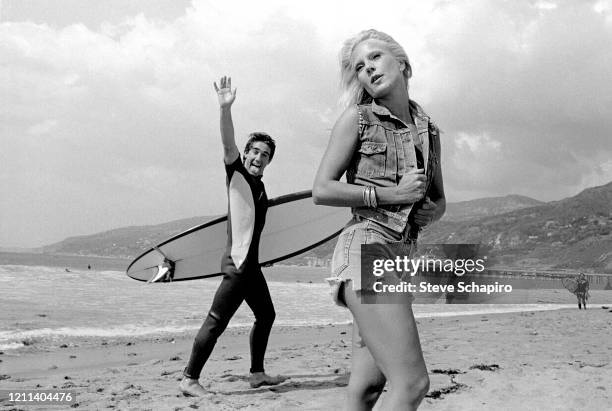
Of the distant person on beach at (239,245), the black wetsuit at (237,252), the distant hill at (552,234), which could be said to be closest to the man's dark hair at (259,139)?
the distant person on beach at (239,245)

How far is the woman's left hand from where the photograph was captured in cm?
184

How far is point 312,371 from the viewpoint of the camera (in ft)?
19.7

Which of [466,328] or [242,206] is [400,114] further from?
[466,328]

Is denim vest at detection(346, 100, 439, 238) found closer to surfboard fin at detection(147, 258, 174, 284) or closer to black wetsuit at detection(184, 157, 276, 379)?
black wetsuit at detection(184, 157, 276, 379)

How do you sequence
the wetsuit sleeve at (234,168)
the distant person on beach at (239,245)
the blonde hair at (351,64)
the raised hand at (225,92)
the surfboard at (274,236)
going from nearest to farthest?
the blonde hair at (351,64)
the raised hand at (225,92)
the wetsuit sleeve at (234,168)
the distant person on beach at (239,245)
the surfboard at (274,236)

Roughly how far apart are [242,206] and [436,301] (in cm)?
260

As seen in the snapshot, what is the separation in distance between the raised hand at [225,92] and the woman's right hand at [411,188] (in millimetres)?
1933

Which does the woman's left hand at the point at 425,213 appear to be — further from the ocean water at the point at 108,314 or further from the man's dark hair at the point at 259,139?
the ocean water at the point at 108,314

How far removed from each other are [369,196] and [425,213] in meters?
0.25

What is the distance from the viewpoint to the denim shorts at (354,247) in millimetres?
1719

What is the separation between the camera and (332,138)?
181cm

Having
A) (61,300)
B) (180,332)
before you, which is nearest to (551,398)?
Answer: (180,332)

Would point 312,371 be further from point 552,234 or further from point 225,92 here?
point 552,234

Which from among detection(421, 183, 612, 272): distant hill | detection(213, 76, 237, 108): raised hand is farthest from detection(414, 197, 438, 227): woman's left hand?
detection(421, 183, 612, 272): distant hill
